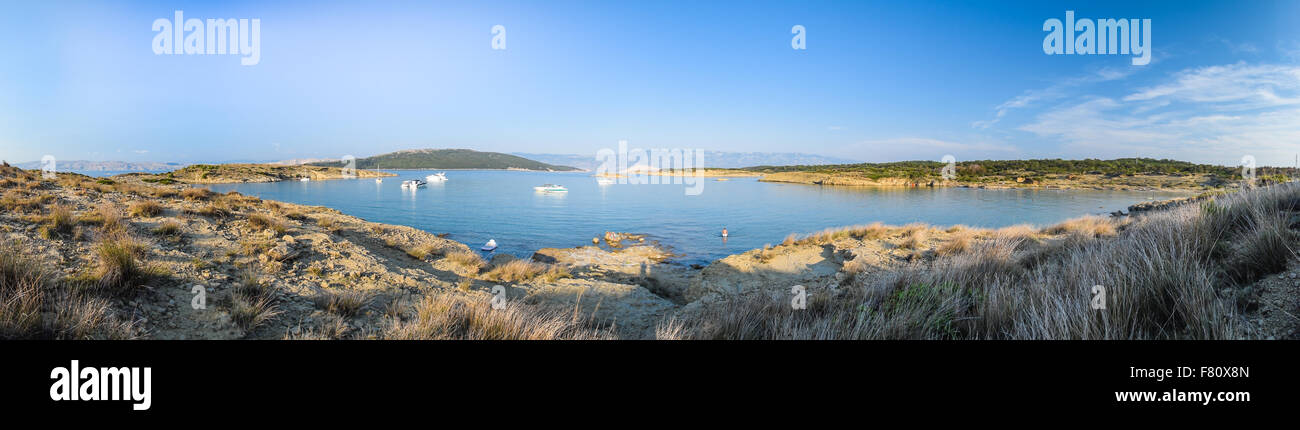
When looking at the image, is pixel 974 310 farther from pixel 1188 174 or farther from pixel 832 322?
pixel 1188 174

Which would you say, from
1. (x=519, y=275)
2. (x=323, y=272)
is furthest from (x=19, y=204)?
(x=519, y=275)

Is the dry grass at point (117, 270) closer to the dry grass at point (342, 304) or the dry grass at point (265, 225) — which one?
the dry grass at point (342, 304)

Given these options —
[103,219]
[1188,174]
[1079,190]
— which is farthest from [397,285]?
[1188,174]

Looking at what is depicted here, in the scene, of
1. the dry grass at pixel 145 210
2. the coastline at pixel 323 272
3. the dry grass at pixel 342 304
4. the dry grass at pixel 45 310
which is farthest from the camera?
the dry grass at pixel 145 210

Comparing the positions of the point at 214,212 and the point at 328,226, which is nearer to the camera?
the point at 214,212

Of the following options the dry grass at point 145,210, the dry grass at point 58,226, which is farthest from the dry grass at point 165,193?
the dry grass at point 58,226

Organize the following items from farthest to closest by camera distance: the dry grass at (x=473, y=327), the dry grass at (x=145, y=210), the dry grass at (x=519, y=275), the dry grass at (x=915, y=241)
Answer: the dry grass at (x=915, y=241)
the dry grass at (x=519, y=275)
the dry grass at (x=145, y=210)
the dry grass at (x=473, y=327)

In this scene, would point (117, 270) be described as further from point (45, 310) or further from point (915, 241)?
point (915, 241)

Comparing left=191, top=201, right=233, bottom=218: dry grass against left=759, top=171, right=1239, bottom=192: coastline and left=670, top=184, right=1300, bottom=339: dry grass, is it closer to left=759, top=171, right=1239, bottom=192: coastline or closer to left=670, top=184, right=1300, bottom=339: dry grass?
left=670, top=184, right=1300, bottom=339: dry grass

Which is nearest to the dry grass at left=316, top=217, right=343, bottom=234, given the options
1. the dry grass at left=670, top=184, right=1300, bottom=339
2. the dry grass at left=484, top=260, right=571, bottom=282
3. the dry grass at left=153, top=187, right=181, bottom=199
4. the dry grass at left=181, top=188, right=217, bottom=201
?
the dry grass at left=181, top=188, right=217, bottom=201

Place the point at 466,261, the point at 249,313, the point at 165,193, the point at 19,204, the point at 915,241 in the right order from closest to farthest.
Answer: the point at 249,313 < the point at 19,204 < the point at 466,261 < the point at 165,193 < the point at 915,241

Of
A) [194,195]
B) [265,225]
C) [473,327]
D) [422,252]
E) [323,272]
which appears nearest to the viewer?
[473,327]
